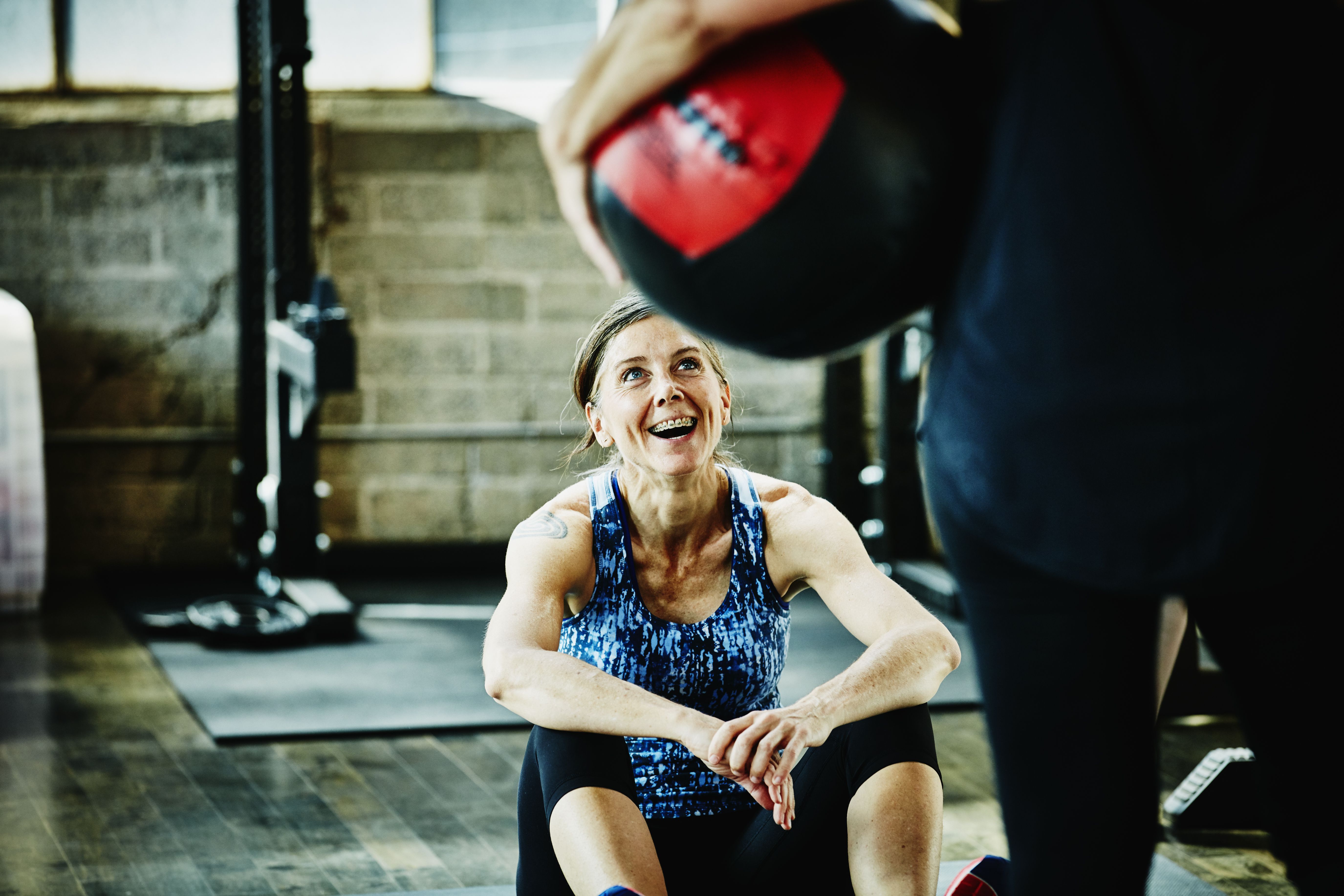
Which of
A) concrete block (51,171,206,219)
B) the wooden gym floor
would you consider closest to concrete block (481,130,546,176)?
concrete block (51,171,206,219)

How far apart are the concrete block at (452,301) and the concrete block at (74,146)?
942 mm

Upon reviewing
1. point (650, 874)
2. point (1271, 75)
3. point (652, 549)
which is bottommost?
point (650, 874)

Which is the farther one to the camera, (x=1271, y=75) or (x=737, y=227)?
(x=737, y=227)

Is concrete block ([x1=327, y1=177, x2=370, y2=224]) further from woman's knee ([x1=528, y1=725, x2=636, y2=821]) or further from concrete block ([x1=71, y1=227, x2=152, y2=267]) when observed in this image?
woman's knee ([x1=528, y1=725, x2=636, y2=821])

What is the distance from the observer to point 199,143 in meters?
5.29

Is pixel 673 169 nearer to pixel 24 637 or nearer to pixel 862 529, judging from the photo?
pixel 24 637

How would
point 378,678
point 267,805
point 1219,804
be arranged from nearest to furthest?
1. point 1219,804
2. point 267,805
3. point 378,678

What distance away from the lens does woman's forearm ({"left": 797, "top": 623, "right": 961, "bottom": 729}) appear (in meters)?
1.76

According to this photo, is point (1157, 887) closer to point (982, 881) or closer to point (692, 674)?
point (982, 881)

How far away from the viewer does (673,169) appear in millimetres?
1041

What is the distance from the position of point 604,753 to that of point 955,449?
0.91 meters

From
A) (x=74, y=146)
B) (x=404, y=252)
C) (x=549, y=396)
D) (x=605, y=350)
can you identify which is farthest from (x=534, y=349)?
(x=605, y=350)

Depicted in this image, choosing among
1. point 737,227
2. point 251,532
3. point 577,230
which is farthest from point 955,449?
point 251,532

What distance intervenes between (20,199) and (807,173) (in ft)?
15.6
